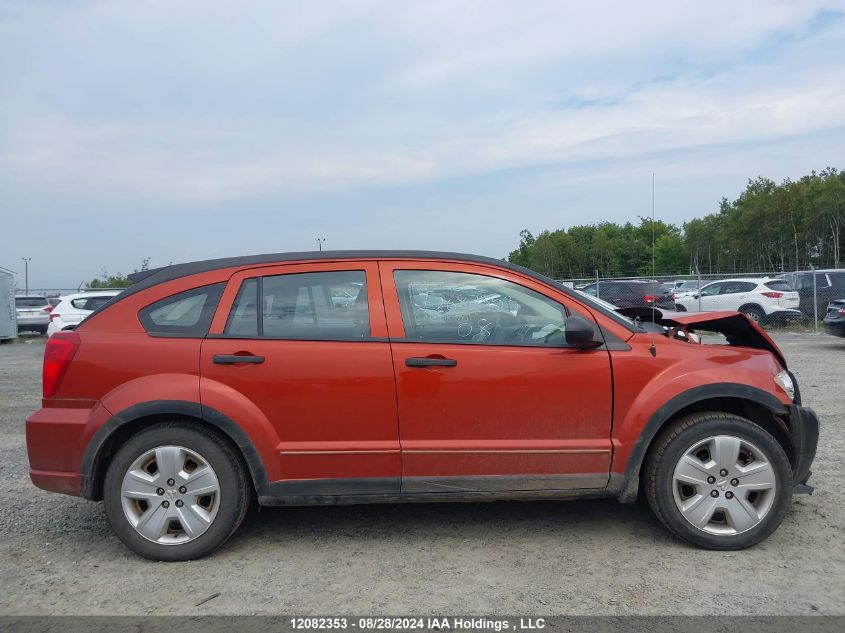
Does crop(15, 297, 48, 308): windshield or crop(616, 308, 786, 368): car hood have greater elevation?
crop(15, 297, 48, 308): windshield

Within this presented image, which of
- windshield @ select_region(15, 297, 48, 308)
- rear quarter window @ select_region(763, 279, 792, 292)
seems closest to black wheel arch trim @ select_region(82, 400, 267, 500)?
rear quarter window @ select_region(763, 279, 792, 292)

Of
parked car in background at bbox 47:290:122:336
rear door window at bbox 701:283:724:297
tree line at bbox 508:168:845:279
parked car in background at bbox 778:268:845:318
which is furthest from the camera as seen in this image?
tree line at bbox 508:168:845:279

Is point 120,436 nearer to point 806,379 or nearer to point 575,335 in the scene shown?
point 575,335

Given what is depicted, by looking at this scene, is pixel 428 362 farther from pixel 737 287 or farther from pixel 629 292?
pixel 737 287

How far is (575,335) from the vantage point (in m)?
3.83

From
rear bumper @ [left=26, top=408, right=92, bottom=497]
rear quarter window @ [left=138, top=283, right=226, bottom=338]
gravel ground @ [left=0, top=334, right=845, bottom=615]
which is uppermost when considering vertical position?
rear quarter window @ [left=138, top=283, right=226, bottom=338]

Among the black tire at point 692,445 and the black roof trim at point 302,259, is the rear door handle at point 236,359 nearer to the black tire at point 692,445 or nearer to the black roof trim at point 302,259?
the black roof trim at point 302,259

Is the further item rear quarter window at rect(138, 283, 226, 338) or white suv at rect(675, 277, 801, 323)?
white suv at rect(675, 277, 801, 323)

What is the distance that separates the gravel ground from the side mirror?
1.17 meters

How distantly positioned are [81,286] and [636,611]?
25.6 m

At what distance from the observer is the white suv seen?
1927cm

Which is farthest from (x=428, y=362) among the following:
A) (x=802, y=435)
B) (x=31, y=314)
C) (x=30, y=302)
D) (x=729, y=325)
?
(x=30, y=302)

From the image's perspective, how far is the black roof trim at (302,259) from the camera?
4.16m

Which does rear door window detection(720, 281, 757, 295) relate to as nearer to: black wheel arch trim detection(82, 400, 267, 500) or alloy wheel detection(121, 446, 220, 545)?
black wheel arch trim detection(82, 400, 267, 500)
